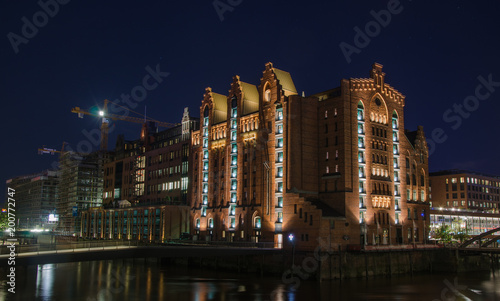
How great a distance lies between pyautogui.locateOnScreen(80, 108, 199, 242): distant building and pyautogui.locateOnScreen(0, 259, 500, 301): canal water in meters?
39.9

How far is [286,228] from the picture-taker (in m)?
→ 95.1

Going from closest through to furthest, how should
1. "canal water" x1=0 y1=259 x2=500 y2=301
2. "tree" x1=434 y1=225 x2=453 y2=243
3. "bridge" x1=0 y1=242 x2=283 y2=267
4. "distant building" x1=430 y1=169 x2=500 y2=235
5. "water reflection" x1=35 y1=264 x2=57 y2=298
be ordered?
"bridge" x1=0 y1=242 x2=283 y2=267 → "canal water" x1=0 y1=259 x2=500 y2=301 → "water reflection" x1=35 y1=264 x2=57 y2=298 → "tree" x1=434 y1=225 x2=453 y2=243 → "distant building" x1=430 y1=169 x2=500 y2=235

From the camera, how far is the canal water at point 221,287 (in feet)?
215

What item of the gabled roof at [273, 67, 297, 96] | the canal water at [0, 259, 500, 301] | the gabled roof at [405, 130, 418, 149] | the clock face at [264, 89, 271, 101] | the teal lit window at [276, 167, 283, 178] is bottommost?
the canal water at [0, 259, 500, 301]

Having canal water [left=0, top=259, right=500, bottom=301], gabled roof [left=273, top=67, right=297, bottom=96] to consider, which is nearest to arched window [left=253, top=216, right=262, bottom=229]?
canal water [left=0, top=259, right=500, bottom=301]

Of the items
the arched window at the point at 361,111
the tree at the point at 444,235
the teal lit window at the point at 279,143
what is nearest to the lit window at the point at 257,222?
the teal lit window at the point at 279,143

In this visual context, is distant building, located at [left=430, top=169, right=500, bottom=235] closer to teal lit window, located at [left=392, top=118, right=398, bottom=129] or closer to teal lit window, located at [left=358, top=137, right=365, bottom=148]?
teal lit window, located at [left=392, top=118, right=398, bottom=129]

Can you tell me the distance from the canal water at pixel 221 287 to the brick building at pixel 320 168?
44.6 ft

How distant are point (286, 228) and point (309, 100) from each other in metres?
28.8

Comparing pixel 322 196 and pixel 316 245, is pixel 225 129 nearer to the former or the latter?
pixel 322 196

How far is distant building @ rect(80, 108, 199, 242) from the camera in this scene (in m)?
135

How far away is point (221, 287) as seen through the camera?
74000 mm

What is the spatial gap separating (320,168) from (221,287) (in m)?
38.7

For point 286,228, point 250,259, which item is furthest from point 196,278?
point 286,228
